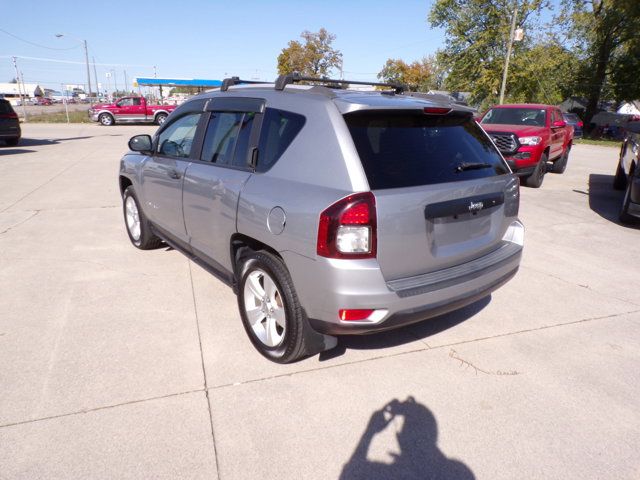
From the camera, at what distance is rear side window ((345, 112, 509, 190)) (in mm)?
2498

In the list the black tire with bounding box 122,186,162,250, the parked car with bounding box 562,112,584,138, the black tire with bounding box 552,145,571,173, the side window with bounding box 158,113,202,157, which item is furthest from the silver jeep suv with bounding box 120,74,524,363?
the parked car with bounding box 562,112,584,138

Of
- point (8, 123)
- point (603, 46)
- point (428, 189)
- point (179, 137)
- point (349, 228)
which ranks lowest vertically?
point (8, 123)

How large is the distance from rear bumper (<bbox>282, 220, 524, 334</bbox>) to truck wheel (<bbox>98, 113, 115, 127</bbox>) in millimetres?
30841

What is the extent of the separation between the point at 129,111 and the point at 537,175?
26.3 meters

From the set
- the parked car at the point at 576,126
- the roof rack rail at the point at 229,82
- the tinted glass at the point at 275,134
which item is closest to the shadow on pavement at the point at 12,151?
the roof rack rail at the point at 229,82

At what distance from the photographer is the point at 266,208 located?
2723 millimetres

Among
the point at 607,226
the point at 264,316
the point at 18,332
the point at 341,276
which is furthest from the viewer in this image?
the point at 607,226

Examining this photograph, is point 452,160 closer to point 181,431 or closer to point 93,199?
point 181,431

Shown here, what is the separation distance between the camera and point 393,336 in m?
3.45

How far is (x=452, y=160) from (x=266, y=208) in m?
1.23

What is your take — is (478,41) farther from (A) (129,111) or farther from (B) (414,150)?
(B) (414,150)

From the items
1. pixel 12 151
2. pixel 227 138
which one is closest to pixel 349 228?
pixel 227 138

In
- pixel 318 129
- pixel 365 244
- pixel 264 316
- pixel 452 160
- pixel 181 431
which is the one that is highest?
pixel 318 129

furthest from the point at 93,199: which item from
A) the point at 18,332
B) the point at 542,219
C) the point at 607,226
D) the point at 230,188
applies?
the point at 607,226
